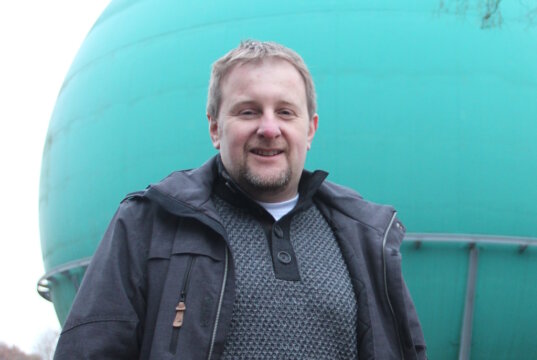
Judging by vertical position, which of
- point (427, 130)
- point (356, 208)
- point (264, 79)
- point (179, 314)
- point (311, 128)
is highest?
point (264, 79)

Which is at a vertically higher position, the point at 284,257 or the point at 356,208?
the point at 356,208

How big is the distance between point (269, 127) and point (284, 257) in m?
0.35

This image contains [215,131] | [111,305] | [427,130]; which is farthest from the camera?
[427,130]

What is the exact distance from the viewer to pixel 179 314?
6.06 feet

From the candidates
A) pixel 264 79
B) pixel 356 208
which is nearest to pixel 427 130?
pixel 356 208

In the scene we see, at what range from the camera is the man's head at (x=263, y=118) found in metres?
2.06

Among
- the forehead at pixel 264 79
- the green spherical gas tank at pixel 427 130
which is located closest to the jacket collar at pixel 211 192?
the forehead at pixel 264 79

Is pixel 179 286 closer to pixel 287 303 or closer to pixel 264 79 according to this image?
pixel 287 303

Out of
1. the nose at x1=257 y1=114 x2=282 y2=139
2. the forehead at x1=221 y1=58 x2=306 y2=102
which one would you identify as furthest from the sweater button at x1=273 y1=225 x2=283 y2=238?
the forehead at x1=221 y1=58 x2=306 y2=102

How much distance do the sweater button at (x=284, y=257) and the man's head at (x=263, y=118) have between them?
0.18 m

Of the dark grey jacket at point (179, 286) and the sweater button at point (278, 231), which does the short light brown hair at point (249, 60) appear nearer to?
the dark grey jacket at point (179, 286)

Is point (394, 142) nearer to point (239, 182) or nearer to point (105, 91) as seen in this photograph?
point (105, 91)

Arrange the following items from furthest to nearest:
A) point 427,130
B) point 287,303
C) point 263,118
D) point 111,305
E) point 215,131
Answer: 1. point 427,130
2. point 215,131
3. point 263,118
4. point 287,303
5. point 111,305

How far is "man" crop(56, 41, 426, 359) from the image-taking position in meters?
1.85
